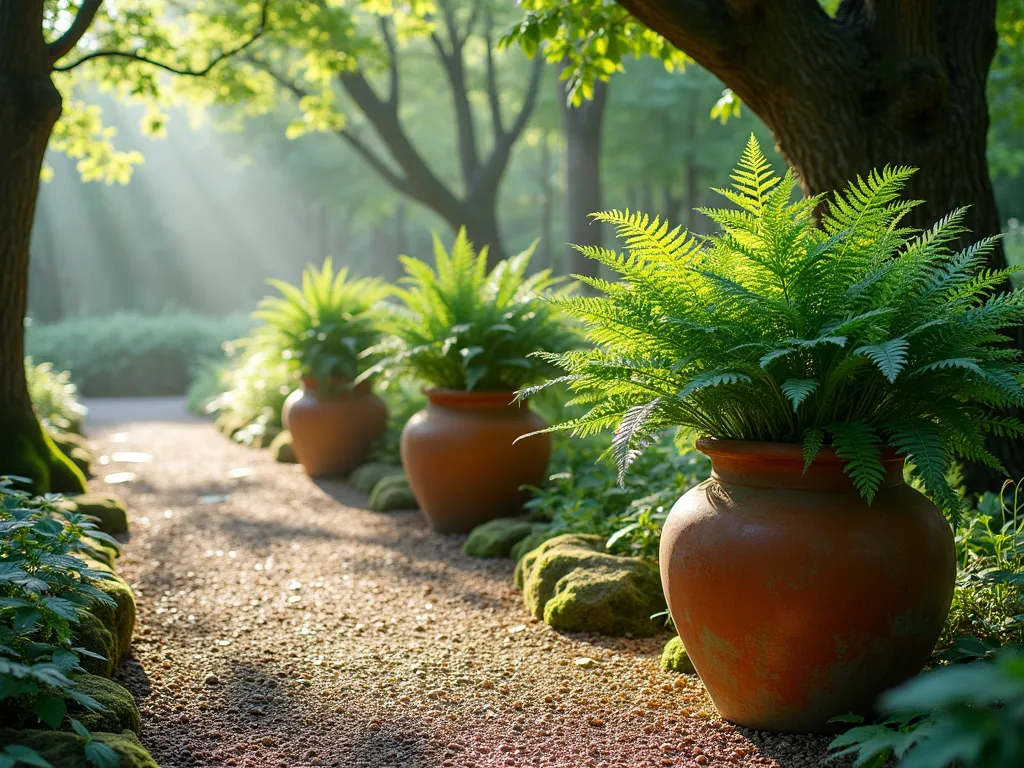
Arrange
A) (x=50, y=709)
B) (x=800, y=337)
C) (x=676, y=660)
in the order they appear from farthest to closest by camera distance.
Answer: (x=676, y=660)
(x=800, y=337)
(x=50, y=709)

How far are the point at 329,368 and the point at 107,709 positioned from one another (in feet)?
16.8

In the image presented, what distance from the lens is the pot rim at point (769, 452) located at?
8.66 feet

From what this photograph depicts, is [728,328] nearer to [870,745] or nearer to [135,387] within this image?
[870,745]

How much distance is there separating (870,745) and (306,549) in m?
4.10

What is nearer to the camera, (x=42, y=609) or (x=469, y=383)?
(x=42, y=609)

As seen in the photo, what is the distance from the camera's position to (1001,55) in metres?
8.78

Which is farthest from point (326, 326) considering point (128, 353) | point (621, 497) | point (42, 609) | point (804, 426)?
point (128, 353)

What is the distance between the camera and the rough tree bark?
416cm

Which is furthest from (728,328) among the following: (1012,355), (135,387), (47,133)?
(135,387)

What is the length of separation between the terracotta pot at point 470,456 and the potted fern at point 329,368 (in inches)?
81.6

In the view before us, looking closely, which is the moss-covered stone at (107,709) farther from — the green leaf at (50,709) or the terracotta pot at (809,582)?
the terracotta pot at (809,582)

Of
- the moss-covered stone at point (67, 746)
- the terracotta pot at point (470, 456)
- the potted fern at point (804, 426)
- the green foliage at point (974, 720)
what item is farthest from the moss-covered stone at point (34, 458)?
the green foliage at point (974, 720)

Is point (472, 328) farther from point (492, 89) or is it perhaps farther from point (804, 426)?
point (492, 89)

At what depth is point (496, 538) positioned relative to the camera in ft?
17.6
